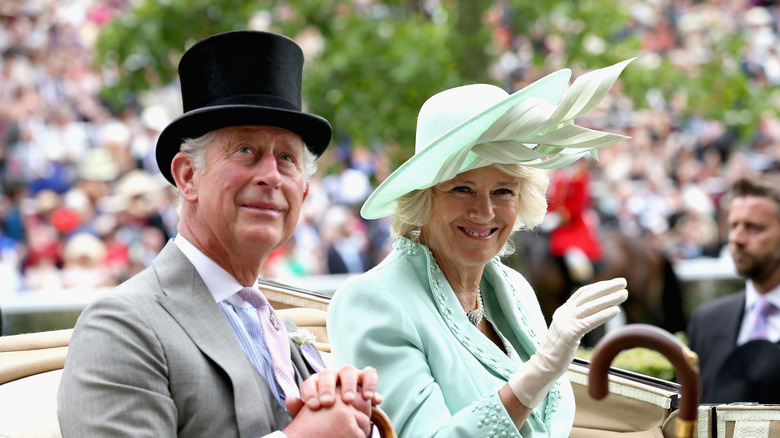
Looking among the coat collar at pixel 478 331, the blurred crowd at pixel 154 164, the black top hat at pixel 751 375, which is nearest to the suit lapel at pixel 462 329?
the coat collar at pixel 478 331

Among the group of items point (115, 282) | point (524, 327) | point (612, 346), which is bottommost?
point (115, 282)

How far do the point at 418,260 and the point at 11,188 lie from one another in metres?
8.98

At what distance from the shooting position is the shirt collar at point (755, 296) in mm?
5219

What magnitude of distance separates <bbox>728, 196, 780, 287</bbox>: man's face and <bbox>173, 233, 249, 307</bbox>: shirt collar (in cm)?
346

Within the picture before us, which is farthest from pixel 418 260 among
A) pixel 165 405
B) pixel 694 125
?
pixel 694 125

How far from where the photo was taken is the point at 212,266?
8.30ft

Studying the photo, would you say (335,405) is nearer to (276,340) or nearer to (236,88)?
(276,340)

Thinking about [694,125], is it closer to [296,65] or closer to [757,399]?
[757,399]

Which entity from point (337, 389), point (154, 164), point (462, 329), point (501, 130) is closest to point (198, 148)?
point (337, 389)

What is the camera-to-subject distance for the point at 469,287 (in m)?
3.22

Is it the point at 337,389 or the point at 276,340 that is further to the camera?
the point at 276,340

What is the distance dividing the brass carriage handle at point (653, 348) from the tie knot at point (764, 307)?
3.52 meters

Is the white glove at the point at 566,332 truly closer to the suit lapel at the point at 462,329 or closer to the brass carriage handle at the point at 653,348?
the suit lapel at the point at 462,329

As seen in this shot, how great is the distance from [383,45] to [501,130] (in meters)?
5.90
